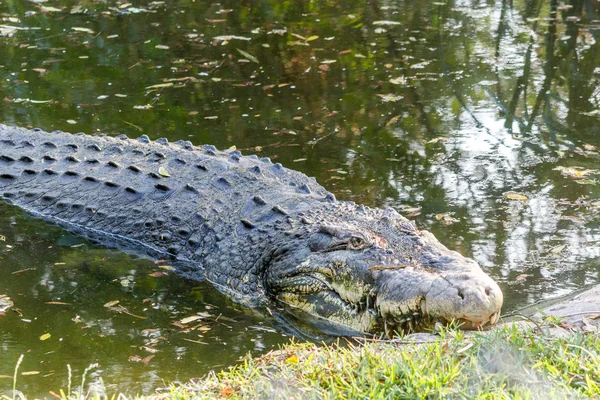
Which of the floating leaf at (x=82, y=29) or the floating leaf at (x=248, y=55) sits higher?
the floating leaf at (x=82, y=29)

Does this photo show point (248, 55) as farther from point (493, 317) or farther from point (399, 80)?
point (493, 317)

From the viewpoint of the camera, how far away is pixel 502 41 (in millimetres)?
11586

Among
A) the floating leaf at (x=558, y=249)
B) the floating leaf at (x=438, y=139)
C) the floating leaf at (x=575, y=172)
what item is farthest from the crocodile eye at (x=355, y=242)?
the floating leaf at (x=438, y=139)

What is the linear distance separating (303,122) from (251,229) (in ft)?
10.0

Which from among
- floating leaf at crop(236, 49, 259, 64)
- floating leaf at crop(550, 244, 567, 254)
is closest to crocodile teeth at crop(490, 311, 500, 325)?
floating leaf at crop(550, 244, 567, 254)

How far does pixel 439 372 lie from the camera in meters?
3.76

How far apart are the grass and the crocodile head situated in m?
0.46

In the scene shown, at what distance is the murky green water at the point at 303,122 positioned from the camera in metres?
5.54

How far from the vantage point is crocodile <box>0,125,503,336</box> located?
5.05 metres

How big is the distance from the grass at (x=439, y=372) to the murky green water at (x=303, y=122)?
2.92 ft

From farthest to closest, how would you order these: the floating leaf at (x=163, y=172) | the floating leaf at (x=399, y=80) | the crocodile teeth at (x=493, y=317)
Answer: the floating leaf at (x=399, y=80), the floating leaf at (x=163, y=172), the crocodile teeth at (x=493, y=317)

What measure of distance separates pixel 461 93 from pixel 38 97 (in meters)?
5.16

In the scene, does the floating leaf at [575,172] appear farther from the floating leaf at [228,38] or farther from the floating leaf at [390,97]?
the floating leaf at [228,38]

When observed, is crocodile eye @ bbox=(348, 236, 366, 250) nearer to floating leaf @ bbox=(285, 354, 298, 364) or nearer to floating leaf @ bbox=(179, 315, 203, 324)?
floating leaf @ bbox=(179, 315, 203, 324)
